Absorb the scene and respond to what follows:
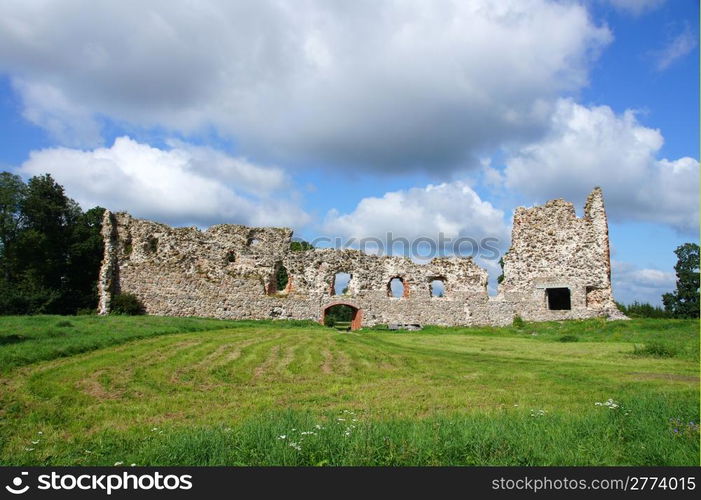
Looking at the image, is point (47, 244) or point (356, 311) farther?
point (47, 244)

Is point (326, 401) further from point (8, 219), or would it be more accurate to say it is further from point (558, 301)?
point (8, 219)

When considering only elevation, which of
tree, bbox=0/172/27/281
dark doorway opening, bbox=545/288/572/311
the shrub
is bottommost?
the shrub

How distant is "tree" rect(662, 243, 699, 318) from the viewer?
34.9m

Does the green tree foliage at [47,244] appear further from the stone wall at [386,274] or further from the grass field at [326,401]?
the grass field at [326,401]

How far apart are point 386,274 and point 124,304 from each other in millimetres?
13886

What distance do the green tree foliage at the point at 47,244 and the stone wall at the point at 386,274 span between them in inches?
344

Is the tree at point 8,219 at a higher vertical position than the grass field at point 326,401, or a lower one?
higher

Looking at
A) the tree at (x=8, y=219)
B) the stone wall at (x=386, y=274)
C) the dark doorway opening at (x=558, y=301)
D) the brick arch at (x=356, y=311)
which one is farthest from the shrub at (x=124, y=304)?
the dark doorway opening at (x=558, y=301)

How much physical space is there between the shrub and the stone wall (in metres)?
2.49

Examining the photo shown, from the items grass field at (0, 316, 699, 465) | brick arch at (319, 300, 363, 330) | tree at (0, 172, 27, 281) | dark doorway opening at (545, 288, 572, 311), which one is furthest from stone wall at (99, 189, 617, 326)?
tree at (0, 172, 27, 281)

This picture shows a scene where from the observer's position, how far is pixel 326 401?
864cm

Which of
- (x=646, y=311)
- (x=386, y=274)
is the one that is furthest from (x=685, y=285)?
(x=386, y=274)

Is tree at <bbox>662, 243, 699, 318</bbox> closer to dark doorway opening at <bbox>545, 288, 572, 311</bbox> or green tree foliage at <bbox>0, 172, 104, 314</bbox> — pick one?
dark doorway opening at <bbox>545, 288, 572, 311</bbox>

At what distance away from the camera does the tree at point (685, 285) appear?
115ft
